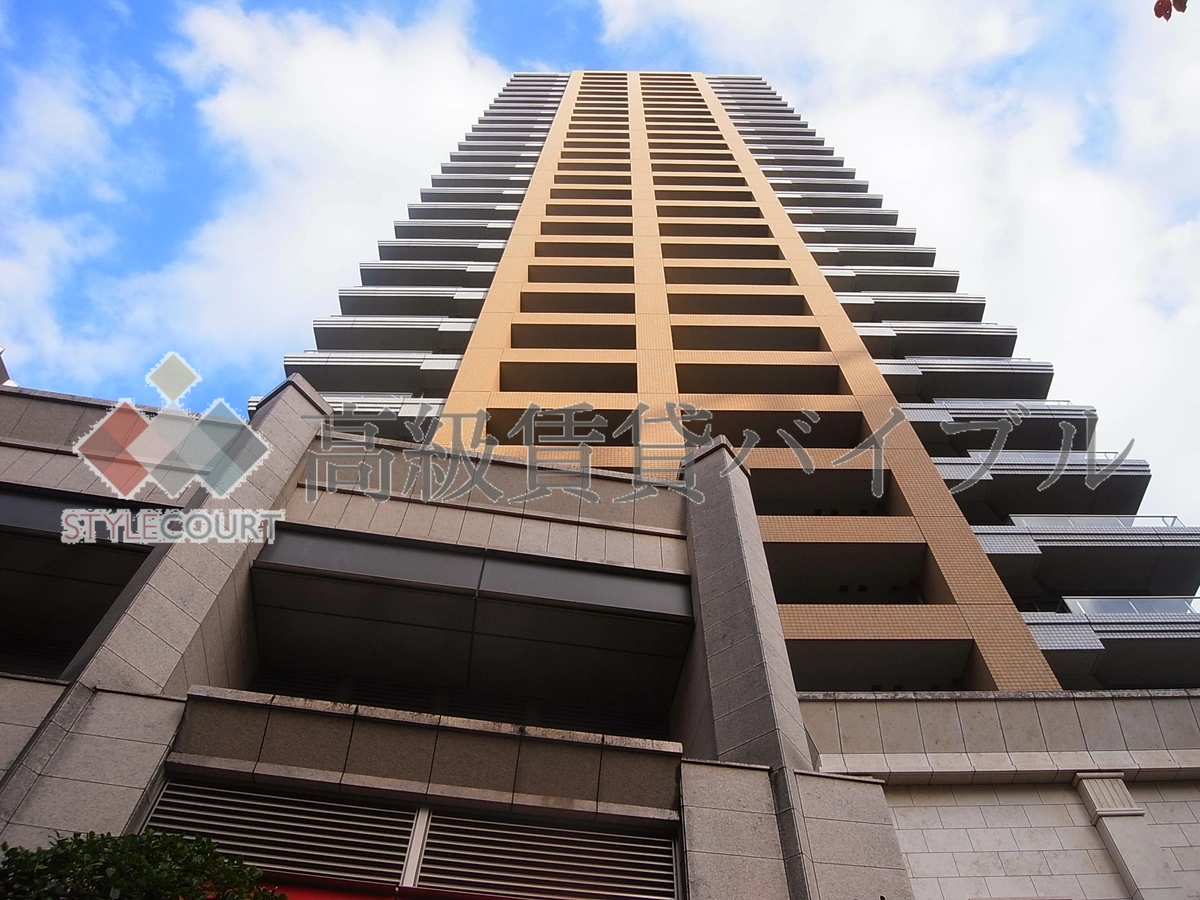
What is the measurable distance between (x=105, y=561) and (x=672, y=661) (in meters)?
6.99

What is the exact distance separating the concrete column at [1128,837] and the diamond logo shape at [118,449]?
41.0 feet

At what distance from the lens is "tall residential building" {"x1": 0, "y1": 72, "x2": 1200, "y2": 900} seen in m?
7.64

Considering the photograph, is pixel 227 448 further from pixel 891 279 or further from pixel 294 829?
pixel 891 279

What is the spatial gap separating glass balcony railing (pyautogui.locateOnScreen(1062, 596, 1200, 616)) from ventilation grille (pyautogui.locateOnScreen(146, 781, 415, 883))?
48.4 feet

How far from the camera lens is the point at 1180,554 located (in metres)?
20.4

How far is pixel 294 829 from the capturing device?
7.55 metres

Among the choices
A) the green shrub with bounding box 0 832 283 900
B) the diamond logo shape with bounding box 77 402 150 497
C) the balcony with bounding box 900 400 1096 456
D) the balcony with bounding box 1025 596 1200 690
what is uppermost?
the balcony with bounding box 900 400 1096 456

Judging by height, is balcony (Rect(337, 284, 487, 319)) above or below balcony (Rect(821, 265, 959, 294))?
below

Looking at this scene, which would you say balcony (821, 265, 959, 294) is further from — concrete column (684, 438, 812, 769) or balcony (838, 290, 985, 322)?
concrete column (684, 438, 812, 769)

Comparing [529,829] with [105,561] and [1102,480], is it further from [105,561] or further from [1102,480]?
[1102,480]

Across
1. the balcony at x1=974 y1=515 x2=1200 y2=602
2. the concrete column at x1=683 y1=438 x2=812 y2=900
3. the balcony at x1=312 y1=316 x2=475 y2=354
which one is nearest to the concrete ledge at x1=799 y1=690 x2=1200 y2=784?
the concrete column at x1=683 y1=438 x2=812 y2=900

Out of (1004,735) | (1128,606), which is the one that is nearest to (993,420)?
(1128,606)

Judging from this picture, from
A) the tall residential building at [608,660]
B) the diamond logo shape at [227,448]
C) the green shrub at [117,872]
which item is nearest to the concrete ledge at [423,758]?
the tall residential building at [608,660]

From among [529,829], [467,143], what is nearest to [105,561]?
[529,829]
